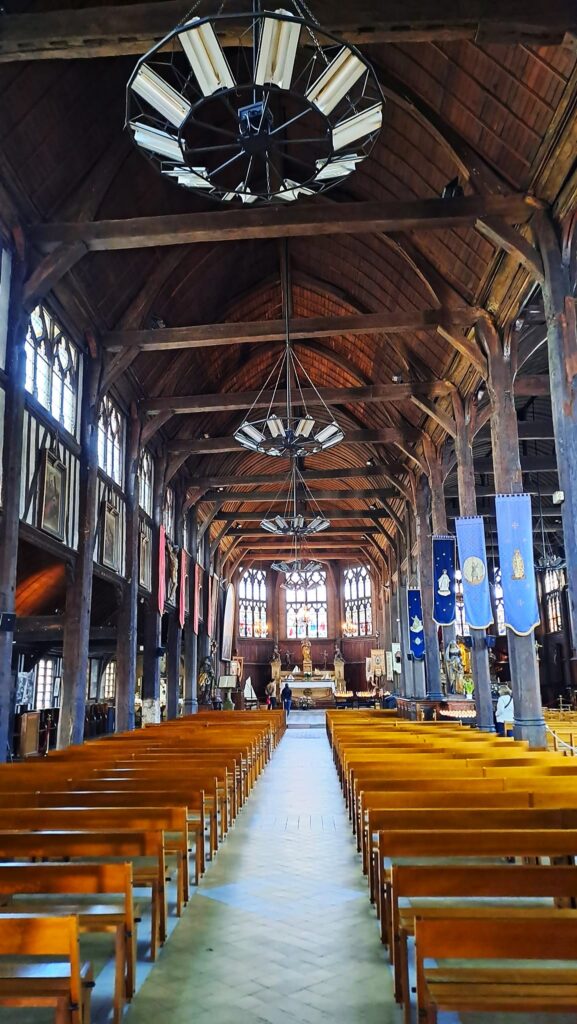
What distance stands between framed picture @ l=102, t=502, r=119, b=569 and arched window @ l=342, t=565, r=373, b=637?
29.3 m

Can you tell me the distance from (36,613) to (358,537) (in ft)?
86.2

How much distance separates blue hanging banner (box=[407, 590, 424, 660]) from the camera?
19.8m

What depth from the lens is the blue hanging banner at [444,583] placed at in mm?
15922

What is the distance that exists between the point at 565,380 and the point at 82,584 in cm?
855

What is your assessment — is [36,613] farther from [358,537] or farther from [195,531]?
[358,537]

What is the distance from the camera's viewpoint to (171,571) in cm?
2125

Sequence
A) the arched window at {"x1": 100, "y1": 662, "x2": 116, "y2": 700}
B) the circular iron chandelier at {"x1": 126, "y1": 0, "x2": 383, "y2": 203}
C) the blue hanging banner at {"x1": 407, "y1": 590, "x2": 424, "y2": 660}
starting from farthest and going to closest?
the arched window at {"x1": 100, "y1": 662, "x2": 116, "y2": 700}
the blue hanging banner at {"x1": 407, "y1": 590, "x2": 424, "y2": 660}
the circular iron chandelier at {"x1": 126, "y1": 0, "x2": 383, "y2": 203}

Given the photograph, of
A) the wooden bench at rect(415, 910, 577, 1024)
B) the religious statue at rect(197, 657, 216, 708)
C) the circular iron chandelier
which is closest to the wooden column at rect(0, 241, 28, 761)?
the circular iron chandelier

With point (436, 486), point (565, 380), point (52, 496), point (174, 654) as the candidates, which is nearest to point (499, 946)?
point (565, 380)

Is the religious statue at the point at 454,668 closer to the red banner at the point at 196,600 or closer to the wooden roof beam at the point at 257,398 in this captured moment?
the wooden roof beam at the point at 257,398

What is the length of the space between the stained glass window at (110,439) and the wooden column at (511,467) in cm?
755

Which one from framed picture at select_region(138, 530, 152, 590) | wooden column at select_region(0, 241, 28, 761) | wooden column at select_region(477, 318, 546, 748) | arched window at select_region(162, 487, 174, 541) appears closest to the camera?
wooden column at select_region(0, 241, 28, 761)

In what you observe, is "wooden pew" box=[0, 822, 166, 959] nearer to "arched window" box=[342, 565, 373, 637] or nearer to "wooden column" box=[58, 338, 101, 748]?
"wooden column" box=[58, 338, 101, 748]

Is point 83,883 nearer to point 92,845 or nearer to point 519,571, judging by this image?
point 92,845
